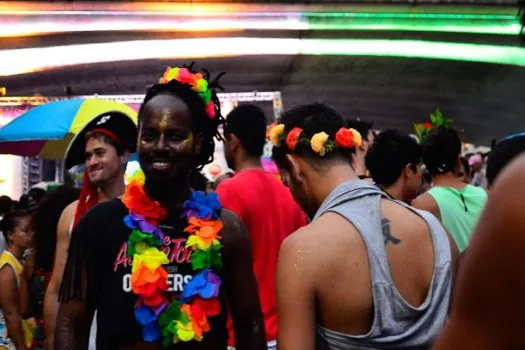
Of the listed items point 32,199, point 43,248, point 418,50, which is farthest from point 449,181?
point 418,50

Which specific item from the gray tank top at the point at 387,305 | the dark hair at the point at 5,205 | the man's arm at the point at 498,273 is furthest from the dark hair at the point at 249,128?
the dark hair at the point at 5,205

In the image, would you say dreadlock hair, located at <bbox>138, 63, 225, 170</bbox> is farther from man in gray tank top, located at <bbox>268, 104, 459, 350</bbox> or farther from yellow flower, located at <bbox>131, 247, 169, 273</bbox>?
man in gray tank top, located at <bbox>268, 104, 459, 350</bbox>

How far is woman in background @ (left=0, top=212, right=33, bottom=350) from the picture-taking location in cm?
529

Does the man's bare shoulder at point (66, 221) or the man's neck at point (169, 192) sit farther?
the man's bare shoulder at point (66, 221)

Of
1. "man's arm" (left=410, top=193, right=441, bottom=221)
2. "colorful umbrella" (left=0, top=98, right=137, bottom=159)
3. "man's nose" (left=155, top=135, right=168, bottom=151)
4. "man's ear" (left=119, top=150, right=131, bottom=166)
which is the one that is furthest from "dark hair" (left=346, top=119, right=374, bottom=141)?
"man's nose" (left=155, top=135, right=168, bottom=151)

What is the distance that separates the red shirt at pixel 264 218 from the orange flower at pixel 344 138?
139 cm

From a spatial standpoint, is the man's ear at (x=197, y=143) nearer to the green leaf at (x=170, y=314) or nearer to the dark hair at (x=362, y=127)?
the green leaf at (x=170, y=314)

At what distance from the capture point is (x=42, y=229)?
16.2ft

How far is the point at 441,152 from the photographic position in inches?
195

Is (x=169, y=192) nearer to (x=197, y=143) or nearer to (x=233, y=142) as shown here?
(x=197, y=143)

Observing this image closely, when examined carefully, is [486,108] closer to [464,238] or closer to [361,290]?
[464,238]

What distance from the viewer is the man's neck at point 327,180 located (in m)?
2.75

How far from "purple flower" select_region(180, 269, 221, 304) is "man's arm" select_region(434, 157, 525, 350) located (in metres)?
1.75

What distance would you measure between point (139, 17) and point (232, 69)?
403 centimetres
